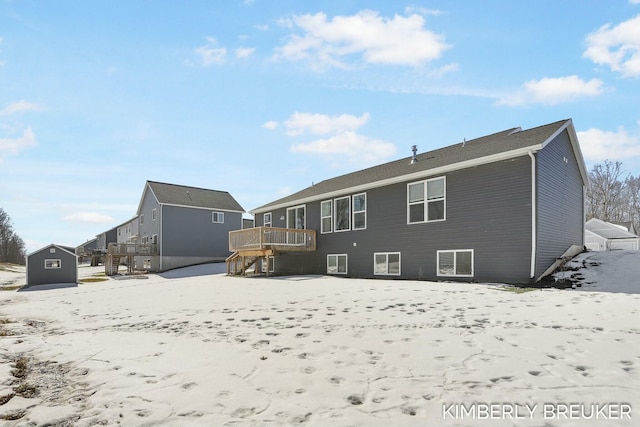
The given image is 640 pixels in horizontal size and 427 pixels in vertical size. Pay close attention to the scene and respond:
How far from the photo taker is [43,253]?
24188 millimetres

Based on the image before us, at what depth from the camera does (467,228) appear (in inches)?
552

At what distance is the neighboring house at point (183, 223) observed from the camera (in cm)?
3206

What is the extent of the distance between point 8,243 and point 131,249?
43.5 m

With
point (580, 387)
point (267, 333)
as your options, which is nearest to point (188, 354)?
point (267, 333)

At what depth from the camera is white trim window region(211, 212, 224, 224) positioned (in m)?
35.1

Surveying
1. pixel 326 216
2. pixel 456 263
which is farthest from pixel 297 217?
pixel 456 263

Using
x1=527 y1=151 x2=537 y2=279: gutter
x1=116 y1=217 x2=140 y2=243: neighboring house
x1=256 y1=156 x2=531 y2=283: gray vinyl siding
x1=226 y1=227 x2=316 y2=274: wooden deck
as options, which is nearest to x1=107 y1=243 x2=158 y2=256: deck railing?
x1=116 y1=217 x2=140 y2=243: neighboring house

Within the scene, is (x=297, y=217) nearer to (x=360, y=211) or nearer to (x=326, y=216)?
(x=326, y=216)

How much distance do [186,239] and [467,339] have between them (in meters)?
30.6

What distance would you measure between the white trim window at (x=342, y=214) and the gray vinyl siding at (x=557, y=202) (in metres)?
8.67

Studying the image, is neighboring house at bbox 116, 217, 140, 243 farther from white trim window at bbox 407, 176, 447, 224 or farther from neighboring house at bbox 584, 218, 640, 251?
neighboring house at bbox 584, 218, 640, 251

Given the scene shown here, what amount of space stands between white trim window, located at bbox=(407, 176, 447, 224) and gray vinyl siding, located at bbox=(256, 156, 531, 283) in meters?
0.23

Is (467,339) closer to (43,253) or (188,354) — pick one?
(188,354)

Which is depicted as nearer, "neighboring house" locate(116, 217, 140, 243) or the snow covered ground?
the snow covered ground
